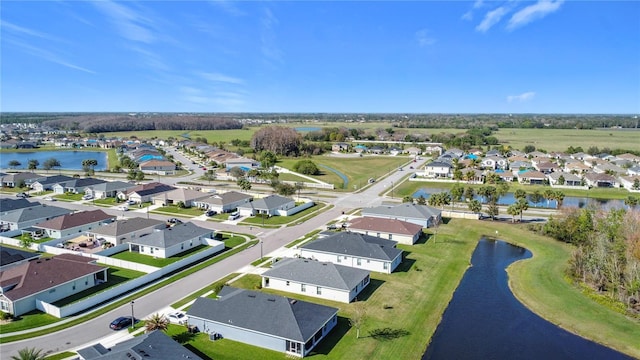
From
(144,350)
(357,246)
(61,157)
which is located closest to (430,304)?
(357,246)

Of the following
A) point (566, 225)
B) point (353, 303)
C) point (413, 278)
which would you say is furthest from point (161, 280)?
point (566, 225)

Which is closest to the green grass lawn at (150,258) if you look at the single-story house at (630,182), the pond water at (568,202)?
the pond water at (568,202)

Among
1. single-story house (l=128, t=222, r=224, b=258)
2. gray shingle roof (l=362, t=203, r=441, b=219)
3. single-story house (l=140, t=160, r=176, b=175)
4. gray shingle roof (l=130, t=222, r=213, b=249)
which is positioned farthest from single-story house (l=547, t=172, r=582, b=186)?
single-story house (l=140, t=160, r=176, b=175)

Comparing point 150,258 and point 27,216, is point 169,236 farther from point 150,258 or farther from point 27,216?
point 27,216

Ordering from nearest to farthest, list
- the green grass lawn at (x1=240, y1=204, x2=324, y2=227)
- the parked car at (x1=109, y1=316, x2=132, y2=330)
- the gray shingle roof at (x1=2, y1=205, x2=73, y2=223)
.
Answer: the parked car at (x1=109, y1=316, x2=132, y2=330), the gray shingle roof at (x1=2, y1=205, x2=73, y2=223), the green grass lawn at (x1=240, y1=204, x2=324, y2=227)

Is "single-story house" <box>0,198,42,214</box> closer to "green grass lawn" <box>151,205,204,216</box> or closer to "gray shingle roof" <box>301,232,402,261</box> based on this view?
"green grass lawn" <box>151,205,204,216</box>

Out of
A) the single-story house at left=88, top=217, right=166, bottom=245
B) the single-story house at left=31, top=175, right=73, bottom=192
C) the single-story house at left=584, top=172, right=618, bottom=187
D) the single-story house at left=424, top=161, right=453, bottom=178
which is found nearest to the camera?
the single-story house at left=88, top=217, right=166, bottom=245

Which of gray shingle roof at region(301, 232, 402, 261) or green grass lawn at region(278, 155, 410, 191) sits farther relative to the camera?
green grass lawn at region(278, 155, 410, 191)

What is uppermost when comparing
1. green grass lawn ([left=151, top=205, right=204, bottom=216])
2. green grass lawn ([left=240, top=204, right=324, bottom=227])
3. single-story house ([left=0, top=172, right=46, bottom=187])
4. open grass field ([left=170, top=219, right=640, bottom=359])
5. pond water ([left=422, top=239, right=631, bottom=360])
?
single-story house ([left=0, top=172, right=46, bottom=187])
